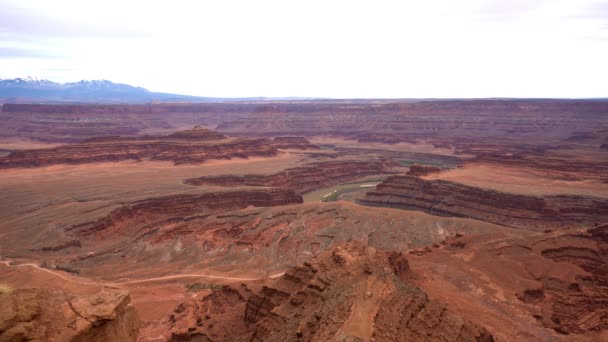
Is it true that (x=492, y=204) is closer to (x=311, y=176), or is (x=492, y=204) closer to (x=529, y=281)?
(x=529, y=281)

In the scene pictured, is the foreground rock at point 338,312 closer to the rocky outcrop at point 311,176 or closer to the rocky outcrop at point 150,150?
the rocky outcrop at point 311,176

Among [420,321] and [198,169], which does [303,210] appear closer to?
[420,321]

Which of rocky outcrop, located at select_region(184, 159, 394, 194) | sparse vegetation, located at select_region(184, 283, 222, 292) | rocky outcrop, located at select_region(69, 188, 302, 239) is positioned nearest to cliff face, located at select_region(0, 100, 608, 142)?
rocky outcrop, located at select_region(184, 159, 394, 194)

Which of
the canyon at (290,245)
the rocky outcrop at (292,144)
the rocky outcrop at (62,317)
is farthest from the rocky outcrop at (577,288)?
the rocky outcrop at (292,144)

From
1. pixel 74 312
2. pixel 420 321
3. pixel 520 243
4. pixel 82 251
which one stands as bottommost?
pixel 82 251

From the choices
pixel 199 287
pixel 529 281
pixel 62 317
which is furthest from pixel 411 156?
pixel 62 317

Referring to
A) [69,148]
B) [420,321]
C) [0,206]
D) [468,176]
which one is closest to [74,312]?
[420,321]
